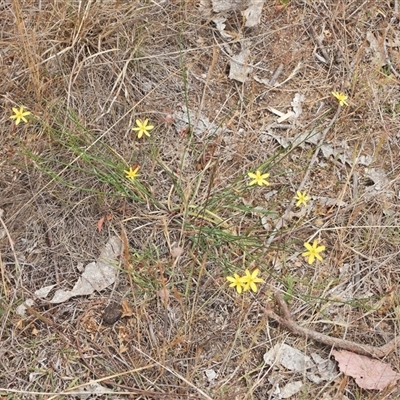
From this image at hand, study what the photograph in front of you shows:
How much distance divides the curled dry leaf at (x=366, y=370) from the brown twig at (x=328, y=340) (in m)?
0.02

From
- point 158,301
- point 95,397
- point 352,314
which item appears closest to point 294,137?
point 352,314

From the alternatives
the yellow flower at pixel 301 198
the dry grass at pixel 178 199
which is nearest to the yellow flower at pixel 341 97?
the dry grass at pixel 178 199

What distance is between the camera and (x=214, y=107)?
103 inches

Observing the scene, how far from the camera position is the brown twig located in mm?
2072

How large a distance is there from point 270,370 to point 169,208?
72cm

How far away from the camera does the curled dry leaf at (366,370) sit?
2.02m

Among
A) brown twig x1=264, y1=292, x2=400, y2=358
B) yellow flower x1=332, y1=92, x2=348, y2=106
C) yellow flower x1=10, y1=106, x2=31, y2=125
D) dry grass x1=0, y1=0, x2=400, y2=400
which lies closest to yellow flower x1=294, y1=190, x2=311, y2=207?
dry grass x1=0, y1=0, x2=400, y2=400

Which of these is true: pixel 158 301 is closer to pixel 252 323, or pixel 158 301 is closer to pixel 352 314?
pixel 252 323

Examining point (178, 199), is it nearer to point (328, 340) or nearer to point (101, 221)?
point (101, 221)

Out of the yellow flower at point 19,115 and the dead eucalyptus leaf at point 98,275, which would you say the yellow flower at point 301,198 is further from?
the yellow flower at point 19,115

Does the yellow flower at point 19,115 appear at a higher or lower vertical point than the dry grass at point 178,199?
higher

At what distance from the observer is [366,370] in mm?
2051

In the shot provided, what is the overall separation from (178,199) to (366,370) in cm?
96

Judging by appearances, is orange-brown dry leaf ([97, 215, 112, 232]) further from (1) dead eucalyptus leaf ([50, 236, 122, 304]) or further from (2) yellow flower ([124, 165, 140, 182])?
(2) yellow flower ([124, 165, 140, 182])
